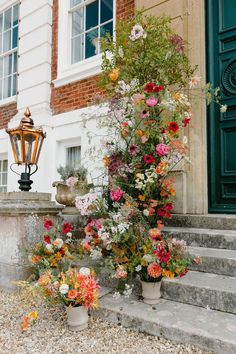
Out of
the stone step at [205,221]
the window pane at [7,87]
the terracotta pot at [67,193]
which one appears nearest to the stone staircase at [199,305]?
the stone step at [205,221]

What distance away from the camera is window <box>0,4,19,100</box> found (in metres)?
6.70

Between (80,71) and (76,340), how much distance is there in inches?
168

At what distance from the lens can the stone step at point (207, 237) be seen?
112 inches

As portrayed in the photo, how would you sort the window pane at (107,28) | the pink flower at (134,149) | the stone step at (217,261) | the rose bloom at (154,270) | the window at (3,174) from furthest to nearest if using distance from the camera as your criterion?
1. the window at (3,174)
2. the window pane at (107,28)
3. the pink flower at (134,149)
4. the stone step at (217,261)
5. the rose bloom at (154,270)

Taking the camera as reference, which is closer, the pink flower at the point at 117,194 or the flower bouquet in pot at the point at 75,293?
the flower bouquet in pot at the point at 75,293

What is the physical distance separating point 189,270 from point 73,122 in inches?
130

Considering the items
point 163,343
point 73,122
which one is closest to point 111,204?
point 163,343

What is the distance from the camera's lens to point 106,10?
5.35 metres

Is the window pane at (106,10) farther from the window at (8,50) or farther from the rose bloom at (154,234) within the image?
the rose bloom at (154,234)

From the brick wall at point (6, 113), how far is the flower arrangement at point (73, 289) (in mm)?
4823

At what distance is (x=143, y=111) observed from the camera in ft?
9.07

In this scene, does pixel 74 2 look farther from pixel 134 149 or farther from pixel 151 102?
pixel 134 149

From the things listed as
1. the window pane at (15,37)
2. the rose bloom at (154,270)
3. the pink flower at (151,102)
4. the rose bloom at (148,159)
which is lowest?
the rose bloom at (154,270)

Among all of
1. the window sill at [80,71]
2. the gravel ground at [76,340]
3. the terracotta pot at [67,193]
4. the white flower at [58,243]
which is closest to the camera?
the gravel ground at [76,340]
